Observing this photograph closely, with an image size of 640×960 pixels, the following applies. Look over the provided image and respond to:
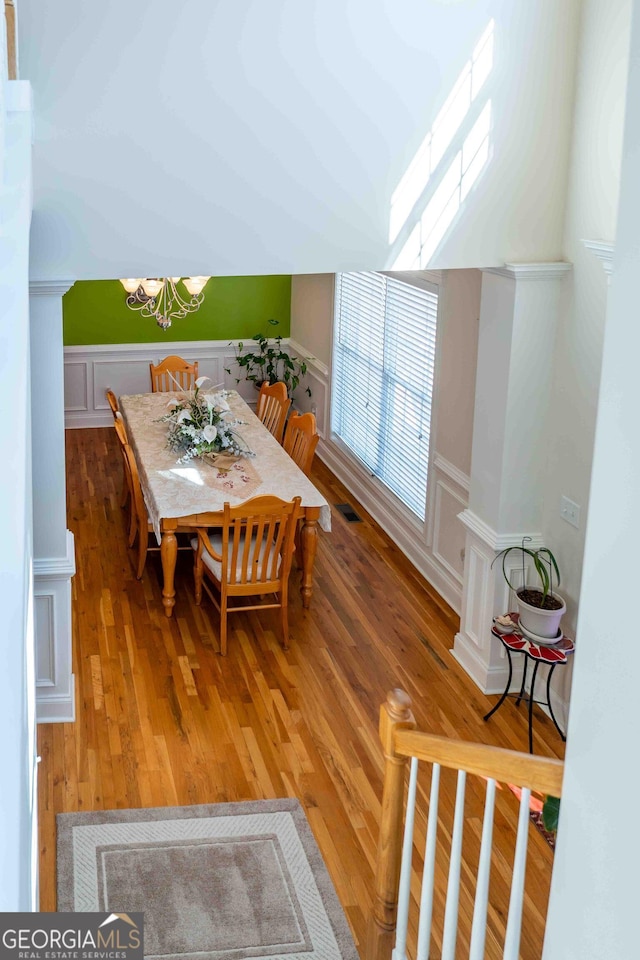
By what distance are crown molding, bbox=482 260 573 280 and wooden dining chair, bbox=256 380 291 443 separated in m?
3.50

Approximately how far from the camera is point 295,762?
4891 millimetres

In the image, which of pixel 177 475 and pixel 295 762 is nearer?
pixel 295 762

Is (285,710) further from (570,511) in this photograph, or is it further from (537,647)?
(570,511)

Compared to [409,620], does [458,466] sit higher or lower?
higher

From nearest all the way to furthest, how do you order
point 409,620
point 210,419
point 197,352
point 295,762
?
point 295,762 < point 409,620 < point 210,419 < point 197,352

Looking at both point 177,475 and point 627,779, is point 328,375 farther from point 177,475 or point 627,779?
point 627,779

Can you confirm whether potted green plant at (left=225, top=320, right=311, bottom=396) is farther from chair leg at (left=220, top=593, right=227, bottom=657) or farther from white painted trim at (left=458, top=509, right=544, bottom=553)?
white painted trim at (left=458, top=509, right=544, bottom=553)

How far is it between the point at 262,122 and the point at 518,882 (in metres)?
3.25

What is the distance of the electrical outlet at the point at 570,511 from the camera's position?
5008 millimetres

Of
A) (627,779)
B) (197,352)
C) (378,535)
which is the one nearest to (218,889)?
(627,779)

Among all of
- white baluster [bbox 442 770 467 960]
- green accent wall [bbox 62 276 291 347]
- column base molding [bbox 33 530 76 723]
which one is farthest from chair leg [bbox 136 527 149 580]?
white baluster [bbox 442 770 467 960]

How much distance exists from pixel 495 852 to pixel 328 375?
5.52m

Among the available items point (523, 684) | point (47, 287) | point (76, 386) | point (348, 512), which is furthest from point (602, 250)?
point (76, 386)

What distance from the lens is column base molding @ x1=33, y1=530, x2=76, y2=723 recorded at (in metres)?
4.85
